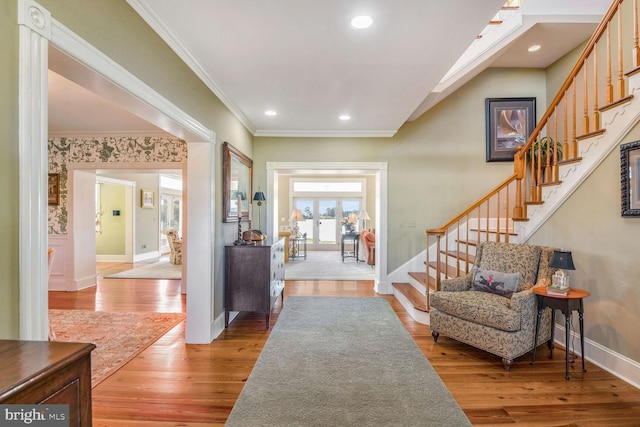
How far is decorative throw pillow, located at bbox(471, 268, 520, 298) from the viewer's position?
2.87 meters

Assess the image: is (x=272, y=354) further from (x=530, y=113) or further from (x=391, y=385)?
(x=530, y=113)

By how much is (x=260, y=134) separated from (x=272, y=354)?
3.46 meters

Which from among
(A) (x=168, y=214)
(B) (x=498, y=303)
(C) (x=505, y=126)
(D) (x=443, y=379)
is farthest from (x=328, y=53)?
(A) (x=168, y=214)

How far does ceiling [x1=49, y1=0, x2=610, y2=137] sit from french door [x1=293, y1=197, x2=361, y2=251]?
5624mm

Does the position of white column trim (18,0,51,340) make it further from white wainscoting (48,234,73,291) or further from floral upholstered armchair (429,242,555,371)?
white wainscoting (48,234,73,291)

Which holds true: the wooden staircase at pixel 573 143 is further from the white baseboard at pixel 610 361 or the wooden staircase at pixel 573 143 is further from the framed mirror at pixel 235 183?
the framed mirror at pixel 235 183

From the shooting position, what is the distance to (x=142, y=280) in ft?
19.1

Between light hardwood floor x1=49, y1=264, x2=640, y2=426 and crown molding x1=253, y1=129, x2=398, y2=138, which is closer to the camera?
light hardwood floor x1=49, y1=264, x2=640, y2=426

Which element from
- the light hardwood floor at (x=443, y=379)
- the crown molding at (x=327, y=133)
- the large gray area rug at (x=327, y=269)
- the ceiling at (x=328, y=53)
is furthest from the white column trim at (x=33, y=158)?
the large gray area rug at (x=327, y=269)

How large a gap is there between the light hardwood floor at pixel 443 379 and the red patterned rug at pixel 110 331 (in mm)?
133

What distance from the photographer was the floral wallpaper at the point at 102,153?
16.7 feet

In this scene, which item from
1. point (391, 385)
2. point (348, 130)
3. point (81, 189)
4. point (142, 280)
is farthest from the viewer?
point (142, 280)

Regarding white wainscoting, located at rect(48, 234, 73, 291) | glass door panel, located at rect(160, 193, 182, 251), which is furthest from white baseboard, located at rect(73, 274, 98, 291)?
glass door panel, located at rect(160, 193, 182, 251)

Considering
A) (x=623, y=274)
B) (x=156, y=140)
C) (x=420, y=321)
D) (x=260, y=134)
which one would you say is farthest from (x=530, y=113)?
(x=156, y=140)
